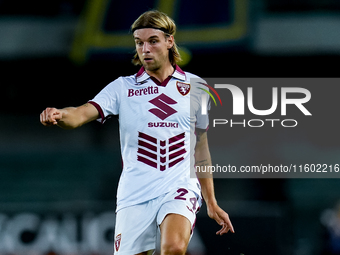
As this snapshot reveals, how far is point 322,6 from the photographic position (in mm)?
11211

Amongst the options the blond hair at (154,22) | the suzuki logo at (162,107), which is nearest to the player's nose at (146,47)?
the blond hair at (154,22)

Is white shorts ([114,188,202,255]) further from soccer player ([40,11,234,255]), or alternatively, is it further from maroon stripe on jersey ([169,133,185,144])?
maroon stripe on jersey ([169,133,185,144])

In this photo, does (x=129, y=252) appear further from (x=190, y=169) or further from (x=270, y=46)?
(x=270, y=46)

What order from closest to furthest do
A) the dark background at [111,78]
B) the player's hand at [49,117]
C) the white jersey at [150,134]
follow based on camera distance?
the player's hand at [49,117], the white jersey at [150,134], the dark background at [111,78]

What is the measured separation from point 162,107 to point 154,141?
0.87 feet

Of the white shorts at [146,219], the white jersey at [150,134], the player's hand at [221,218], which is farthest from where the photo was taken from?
the player's hand at [221,218]

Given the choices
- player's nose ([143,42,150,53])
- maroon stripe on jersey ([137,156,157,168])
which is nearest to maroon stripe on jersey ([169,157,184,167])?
maroon stripe on jersey ([137,156,157,168])

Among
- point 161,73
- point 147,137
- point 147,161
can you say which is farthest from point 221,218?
point 161,73

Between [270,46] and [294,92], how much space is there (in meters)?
1.20

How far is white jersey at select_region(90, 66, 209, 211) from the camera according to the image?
11.8 feet

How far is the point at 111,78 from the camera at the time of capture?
12062 millimetres

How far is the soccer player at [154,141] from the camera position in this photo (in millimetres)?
3496

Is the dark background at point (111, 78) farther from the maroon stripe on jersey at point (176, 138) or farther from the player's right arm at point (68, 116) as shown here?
the player's right arm at point (68, 116)

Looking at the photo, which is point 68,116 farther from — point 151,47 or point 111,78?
point 111,78
